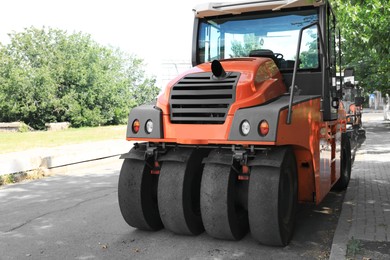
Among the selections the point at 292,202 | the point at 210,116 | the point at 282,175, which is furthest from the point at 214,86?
the point at 292,202

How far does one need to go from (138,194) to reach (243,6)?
9.20 feet

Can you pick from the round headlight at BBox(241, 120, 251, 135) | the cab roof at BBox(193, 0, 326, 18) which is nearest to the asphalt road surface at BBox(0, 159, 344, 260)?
the round headlight at BBox(241, 120, 251, 135)

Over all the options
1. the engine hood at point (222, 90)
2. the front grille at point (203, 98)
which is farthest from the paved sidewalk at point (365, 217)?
the front grille at point (203, 98)

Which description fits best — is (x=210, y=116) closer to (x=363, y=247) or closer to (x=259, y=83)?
(x=259, y=83)

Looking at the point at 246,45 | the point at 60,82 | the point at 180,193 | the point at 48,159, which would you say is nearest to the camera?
the point at 180,193

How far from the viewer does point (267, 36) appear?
5992 mm

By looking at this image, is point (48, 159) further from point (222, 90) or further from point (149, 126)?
point (222, 90)

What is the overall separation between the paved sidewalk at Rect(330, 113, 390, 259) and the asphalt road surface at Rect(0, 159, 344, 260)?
208 mm

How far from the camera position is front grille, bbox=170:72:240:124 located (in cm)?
479

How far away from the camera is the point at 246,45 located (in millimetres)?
6137

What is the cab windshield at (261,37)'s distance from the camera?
5.79 m

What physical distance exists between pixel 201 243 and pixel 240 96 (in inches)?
65.6

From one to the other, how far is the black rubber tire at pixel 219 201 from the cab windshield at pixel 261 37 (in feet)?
6.32

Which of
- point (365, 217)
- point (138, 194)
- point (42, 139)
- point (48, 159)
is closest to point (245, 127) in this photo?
point (138, 194)
